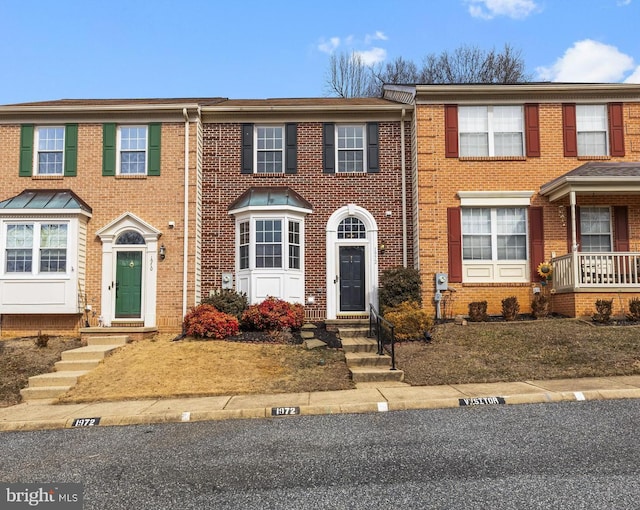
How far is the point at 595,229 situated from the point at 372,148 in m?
6.32

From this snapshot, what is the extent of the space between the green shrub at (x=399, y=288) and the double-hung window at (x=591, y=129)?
5.90m

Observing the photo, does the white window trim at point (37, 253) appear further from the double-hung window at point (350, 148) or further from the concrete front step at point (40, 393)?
the double-hung window at point (350, 148)

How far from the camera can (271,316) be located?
1197 centimetres

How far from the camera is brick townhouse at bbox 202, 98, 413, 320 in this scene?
13526mm

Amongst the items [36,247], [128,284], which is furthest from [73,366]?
[36,247]

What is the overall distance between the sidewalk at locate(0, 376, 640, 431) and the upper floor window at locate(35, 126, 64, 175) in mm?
7727

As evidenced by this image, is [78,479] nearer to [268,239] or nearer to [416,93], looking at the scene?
[268,239]

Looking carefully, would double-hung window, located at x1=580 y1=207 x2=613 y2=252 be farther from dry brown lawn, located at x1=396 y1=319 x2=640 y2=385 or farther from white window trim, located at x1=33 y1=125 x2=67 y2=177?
white window trim, located at x1=33 y1=125 x2=67 y2=177

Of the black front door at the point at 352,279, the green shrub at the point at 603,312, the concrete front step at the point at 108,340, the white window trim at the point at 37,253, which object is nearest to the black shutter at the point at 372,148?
the black front door at the point at 352,279

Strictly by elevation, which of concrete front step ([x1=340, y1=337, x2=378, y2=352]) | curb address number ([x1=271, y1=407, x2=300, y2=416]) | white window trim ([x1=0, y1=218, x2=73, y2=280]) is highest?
white window trim ([x1=0, y1=218, x2=73, y2=280])

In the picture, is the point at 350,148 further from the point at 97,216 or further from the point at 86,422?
the point at 86,422

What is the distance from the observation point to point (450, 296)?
13320 millimetres

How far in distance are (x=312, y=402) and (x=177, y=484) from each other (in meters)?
3.11

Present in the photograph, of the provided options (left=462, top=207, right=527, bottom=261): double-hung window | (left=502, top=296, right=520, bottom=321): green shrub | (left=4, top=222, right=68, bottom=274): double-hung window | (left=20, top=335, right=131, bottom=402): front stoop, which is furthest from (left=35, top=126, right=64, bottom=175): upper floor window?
(left=502, top=296, right=520, bottom=321): green shrub
